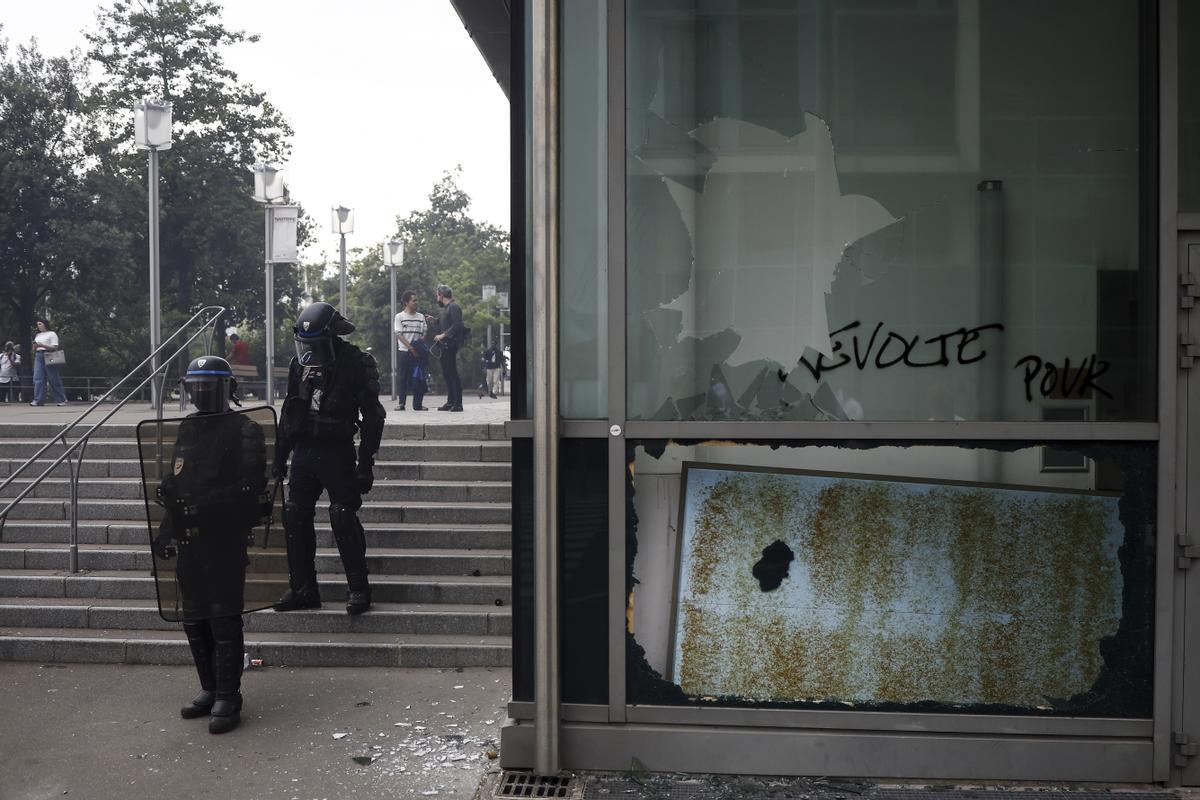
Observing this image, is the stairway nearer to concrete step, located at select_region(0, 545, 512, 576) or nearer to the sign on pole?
concrete step, located at select_region(0, 545, 512, 576)

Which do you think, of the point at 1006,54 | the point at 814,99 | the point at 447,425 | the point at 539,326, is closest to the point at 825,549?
the point at 539,326

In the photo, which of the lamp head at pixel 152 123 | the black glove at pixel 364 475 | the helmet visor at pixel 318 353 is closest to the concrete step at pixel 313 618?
the black glove at pixel 364 475

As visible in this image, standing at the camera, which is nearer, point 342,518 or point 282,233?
point 342,518

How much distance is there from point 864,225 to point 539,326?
1.48 metres

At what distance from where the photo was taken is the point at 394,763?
4945mm

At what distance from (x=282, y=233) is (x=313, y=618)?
11178mm

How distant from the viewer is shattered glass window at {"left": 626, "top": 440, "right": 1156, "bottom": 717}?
4.59 metres

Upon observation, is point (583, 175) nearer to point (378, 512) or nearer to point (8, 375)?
point (378, 512)

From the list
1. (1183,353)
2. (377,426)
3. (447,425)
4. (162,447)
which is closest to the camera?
(1183,353)

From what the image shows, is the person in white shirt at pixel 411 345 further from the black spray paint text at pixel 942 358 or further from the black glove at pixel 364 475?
the black spray paint text at pixel 942 358

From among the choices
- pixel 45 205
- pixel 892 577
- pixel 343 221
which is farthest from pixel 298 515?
pixel 45 205

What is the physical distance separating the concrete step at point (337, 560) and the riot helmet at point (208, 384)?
7.08 ft

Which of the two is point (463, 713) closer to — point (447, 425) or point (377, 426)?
point (377, 426)

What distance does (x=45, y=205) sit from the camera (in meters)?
36.8
